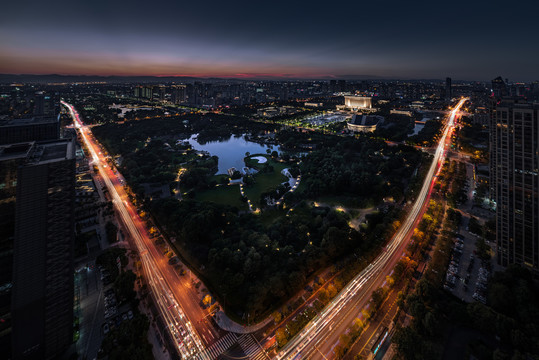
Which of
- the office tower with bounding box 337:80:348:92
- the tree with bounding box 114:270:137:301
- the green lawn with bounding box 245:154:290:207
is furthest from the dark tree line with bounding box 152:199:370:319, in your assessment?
the office tower with bounding box 337:80:348:92

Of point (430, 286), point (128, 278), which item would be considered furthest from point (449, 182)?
point (128, 278)

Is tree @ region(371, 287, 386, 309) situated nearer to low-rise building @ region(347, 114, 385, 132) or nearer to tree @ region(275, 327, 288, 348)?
tree @ region(275, 327, 288, 348)

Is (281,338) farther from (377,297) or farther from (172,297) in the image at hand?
(172,297)

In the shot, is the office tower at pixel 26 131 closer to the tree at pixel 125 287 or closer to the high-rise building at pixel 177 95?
the tree at pixel 125 287

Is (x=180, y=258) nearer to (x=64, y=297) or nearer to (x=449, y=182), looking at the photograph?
(x=64, y=297)

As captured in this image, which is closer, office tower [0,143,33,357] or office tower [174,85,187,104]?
office tower [0,143,33,357]

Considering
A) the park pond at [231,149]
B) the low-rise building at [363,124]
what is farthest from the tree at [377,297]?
the low-rise building at [363,124]
